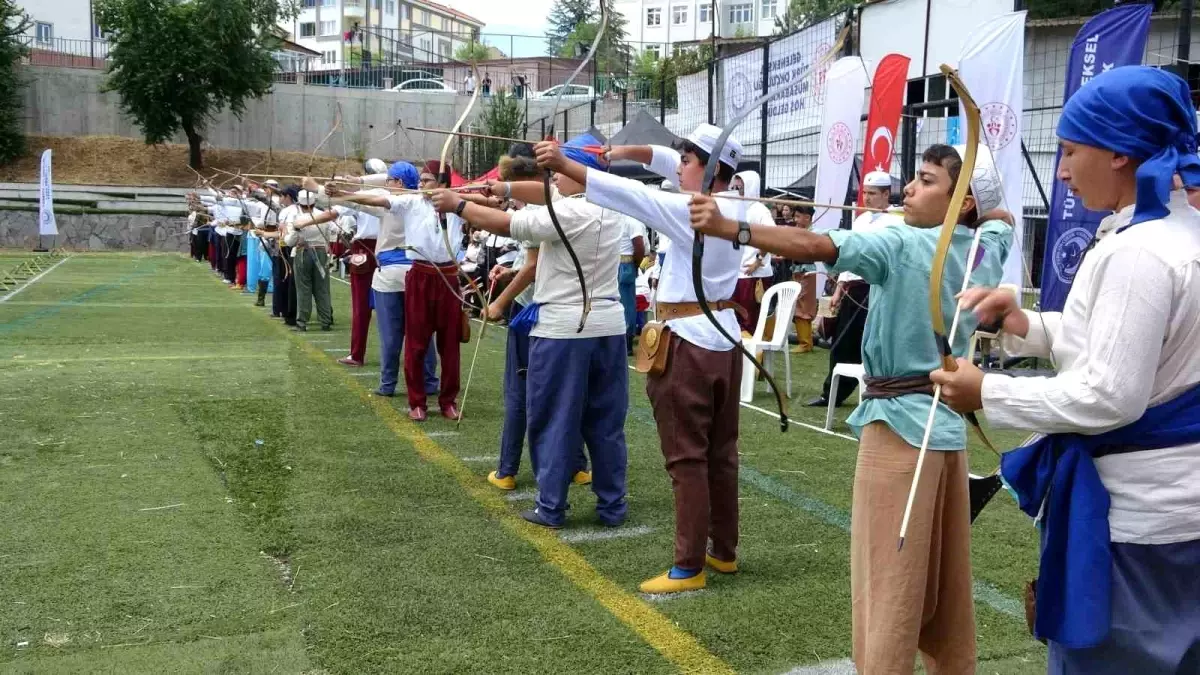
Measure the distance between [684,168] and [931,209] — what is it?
1396mm

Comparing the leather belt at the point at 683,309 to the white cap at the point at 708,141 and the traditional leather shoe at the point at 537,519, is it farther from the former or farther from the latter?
the traditional leather shoe at the point at 537,519

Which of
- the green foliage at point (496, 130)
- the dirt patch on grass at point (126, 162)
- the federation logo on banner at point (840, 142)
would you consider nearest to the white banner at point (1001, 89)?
the federation logo on banner at point (840, 142)

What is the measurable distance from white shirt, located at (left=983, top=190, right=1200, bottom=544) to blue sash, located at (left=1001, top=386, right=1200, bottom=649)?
0.02 meters

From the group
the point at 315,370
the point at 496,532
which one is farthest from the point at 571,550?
the point at 315,370

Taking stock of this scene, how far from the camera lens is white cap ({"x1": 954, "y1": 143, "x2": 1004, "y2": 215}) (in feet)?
8.51

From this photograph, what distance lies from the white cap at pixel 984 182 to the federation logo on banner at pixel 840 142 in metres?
6.50

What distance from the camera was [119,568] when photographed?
13.2 ft

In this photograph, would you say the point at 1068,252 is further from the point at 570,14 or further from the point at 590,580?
the point at 570,14

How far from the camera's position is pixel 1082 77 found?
689cm

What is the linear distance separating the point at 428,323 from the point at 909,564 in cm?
516

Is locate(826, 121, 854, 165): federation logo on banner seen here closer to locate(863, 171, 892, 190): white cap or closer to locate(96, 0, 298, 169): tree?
locate(863, 171, 892, 190): white cap

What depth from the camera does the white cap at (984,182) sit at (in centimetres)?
259

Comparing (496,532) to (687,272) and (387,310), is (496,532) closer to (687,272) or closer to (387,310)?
(687,272)

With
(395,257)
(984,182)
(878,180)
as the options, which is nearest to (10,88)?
(395,257)
